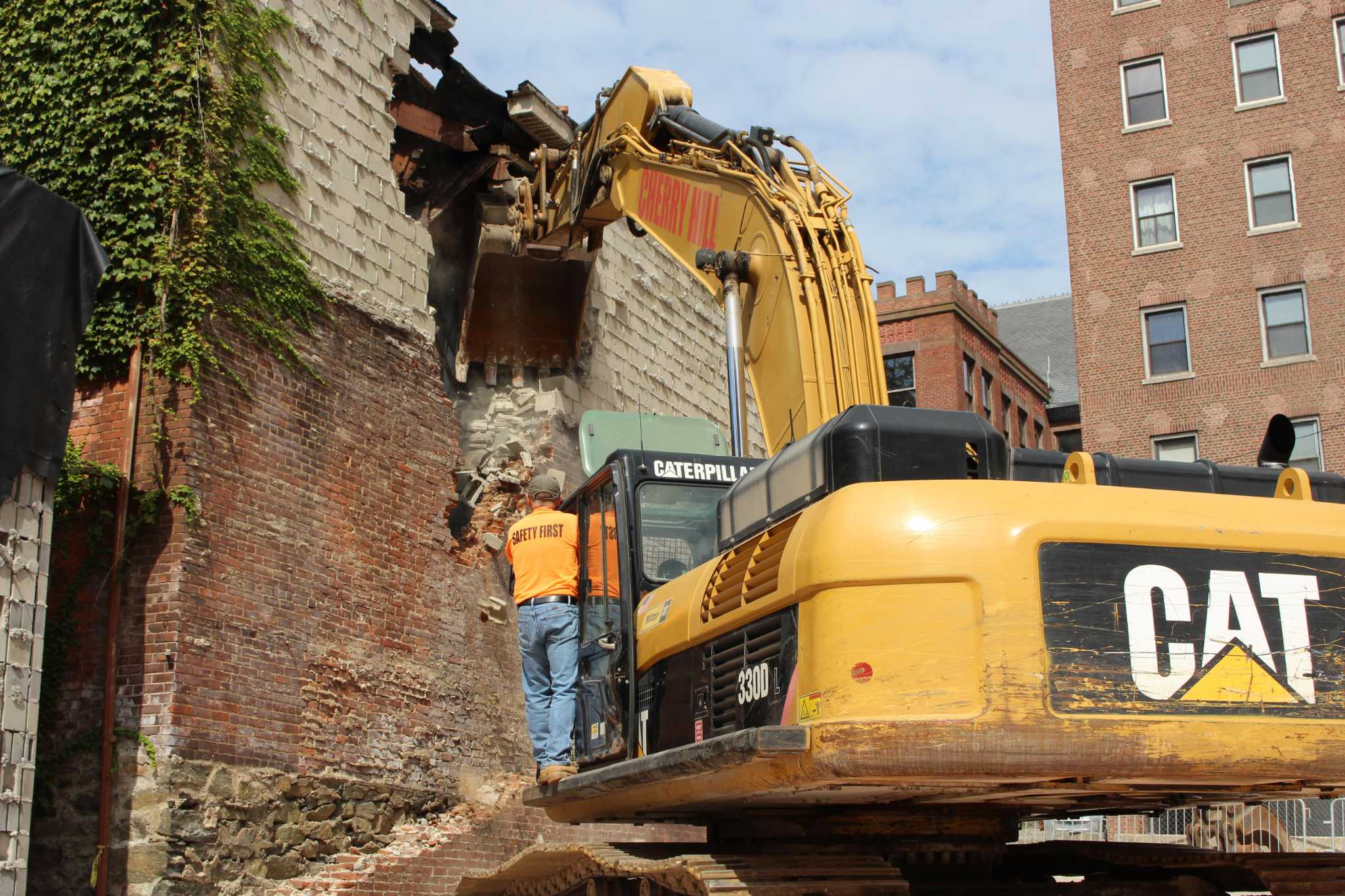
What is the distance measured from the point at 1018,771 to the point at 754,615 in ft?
4.05

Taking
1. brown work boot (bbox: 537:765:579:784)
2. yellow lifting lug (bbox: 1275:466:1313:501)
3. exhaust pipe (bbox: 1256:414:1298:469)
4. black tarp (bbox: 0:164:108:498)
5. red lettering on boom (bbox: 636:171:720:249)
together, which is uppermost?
red lettering on boom (bbox: 636:171:720:249)

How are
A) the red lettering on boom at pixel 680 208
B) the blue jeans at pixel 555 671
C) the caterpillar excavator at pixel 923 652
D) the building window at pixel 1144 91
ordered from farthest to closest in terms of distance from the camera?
the building window at pixel 1144 91 < the red lettering on boom at pixel 680 208 < the blue jeans at pixel 555 671 < the caterpillar excavator at pixel 923 652

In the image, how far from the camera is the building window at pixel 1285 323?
25.6 meters

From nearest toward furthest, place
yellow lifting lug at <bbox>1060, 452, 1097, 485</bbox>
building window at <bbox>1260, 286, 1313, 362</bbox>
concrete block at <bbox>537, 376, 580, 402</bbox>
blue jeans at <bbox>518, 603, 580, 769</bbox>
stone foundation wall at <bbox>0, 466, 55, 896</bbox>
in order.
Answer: yellow lifting lug at <bbox>1060, 452, 1097, 485</bbox>
blue jeans at <bbox>518, 603, 580, 769</bbox>
stone foundation wall at <bbox>0, 466, 55, 896</bbox>
concrete block at <bbox>537, 376, 580, 402</bbox>
building window at <bbox>1260, 286, 1313, 362</bbox>

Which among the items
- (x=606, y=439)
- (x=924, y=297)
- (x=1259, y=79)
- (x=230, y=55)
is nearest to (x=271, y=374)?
(x=230, y=55)

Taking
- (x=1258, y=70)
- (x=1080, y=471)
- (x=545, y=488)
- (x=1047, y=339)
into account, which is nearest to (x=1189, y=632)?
(x=1080, y=471)

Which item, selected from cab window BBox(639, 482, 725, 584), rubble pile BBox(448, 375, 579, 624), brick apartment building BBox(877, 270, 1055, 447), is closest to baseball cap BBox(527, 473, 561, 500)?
cab window BBox(639, 482, 725, 584)

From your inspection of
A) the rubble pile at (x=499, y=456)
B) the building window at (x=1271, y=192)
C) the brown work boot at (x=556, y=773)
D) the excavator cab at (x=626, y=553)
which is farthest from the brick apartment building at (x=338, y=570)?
the building window at (x=1271, y=192)

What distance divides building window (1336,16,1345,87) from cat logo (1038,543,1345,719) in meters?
23.7

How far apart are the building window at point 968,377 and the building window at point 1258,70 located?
46.8 ft

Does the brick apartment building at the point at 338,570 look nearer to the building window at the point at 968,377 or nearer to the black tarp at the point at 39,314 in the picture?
the black tarp at the point at 39,314

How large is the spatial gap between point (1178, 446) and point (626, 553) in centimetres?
2161

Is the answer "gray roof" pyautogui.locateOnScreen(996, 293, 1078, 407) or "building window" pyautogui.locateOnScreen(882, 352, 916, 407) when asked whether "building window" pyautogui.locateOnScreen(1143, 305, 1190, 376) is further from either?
"gray roof" pyautogui.locateOnScreen(996, 293, 1078, 407)

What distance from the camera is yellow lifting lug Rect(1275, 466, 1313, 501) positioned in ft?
19.6
